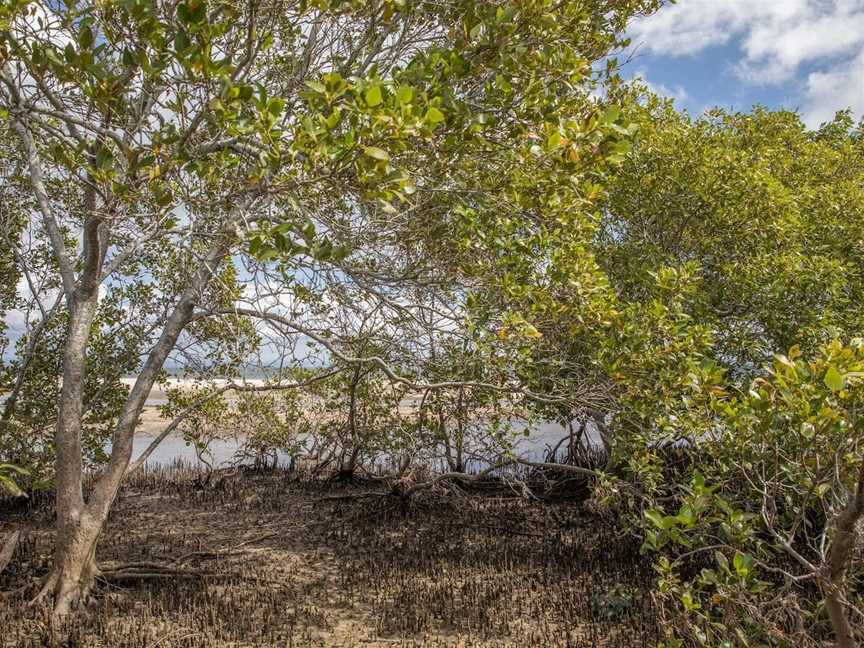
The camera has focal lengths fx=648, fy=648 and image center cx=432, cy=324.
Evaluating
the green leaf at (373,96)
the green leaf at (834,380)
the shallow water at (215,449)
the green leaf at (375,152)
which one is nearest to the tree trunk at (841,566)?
A: the green leaf at (834,380)

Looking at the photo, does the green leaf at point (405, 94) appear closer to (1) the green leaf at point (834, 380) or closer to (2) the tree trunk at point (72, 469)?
(1) the green leaf at point (834, 380)

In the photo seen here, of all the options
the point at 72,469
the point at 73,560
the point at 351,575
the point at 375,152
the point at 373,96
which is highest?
the point at 373,96

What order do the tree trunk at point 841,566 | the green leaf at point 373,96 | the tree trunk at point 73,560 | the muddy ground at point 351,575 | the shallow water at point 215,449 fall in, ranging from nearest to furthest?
the tree trunk at point 841,566 → the green leaf at point 373,96 → the muddy ground at point 351,575 → the tree trunk at point 73,560 → the shallow water at point 215,449

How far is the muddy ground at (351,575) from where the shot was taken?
439 cm

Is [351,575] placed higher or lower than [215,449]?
lower

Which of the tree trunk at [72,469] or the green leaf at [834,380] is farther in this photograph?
the tree trunk at [72,469]

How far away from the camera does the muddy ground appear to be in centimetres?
439

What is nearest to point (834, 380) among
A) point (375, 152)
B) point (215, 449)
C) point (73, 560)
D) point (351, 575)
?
point (375, 152)

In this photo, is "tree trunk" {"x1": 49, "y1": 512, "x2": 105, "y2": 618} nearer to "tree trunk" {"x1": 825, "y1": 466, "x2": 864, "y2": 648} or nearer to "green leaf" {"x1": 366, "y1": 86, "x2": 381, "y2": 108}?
"green leaf" {"x1": 366, "y1": 86, "x2": 381, "y2": 108}

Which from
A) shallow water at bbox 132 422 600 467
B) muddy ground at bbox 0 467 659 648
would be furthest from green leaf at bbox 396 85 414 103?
shallow water at bbox 132 422 600 467

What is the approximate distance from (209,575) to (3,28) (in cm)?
428

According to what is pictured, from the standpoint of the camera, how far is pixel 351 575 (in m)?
5.58

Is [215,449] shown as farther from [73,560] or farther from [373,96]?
[373,96]

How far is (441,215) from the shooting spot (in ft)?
15.8
